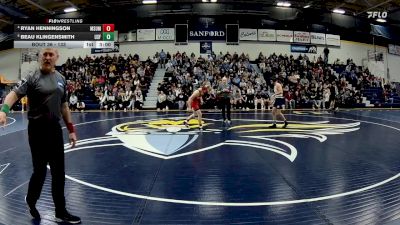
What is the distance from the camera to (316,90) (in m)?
20.3

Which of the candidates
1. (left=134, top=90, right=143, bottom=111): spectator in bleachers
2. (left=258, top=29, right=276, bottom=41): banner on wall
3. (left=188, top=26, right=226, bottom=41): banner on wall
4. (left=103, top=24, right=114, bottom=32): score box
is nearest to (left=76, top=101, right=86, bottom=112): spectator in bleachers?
(left=134, top=90, right=143, bottom=111): spectator in bleachers

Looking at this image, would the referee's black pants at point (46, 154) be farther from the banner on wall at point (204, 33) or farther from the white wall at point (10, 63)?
the white wall at point (10, 63)

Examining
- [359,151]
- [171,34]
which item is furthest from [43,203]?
[171,34]

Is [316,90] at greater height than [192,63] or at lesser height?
lesser

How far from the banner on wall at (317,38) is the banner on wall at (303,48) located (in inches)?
16.2

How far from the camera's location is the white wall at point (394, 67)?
28.0 metres

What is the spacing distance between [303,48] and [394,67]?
9.33 m

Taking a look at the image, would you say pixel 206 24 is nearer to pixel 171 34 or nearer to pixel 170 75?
pixel 171 34

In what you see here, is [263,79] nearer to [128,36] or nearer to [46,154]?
[128,36]

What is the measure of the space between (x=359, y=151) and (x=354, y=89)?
17.7 metres

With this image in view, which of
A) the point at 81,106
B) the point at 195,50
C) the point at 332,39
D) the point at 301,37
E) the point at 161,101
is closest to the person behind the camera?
the point at 81,106

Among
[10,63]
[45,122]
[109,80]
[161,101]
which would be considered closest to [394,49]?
[161,101]

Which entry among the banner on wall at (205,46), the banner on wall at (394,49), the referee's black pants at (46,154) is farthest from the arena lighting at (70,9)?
the banner on wall at (394,49)
